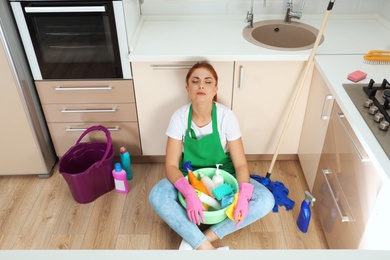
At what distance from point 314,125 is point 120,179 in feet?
3.58

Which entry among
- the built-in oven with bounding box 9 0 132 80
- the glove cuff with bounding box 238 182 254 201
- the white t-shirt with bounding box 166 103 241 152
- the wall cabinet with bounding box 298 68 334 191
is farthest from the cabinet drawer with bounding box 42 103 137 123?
the wall cabinet with bounding box 298 68 334 191

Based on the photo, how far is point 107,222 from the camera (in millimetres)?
1976

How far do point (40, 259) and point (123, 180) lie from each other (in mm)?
1486

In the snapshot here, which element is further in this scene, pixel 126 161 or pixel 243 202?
pixel 126 161

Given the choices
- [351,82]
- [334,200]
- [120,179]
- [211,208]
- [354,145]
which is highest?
[351,82]

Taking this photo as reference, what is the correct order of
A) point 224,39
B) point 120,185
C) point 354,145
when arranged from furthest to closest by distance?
point 120,185
point 224,39
point 354,145

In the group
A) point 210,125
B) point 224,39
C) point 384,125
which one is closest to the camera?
point 384,125

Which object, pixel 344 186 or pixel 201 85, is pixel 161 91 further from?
pixel 344 186

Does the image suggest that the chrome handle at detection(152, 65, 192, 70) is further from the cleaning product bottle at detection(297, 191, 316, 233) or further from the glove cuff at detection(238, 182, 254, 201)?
the cleaning product bottle at detection(297, 191, 316, 233)

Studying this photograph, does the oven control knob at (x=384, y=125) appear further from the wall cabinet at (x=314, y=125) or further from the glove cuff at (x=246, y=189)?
the glove cuff at (x=246, y=189)

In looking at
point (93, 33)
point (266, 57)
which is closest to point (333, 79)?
point (266, 57)

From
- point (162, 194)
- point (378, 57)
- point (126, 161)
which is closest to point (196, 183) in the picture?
point (162, 194)

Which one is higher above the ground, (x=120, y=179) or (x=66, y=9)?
(x=66, y=9)

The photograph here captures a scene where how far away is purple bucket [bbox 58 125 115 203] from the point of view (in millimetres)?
1972
